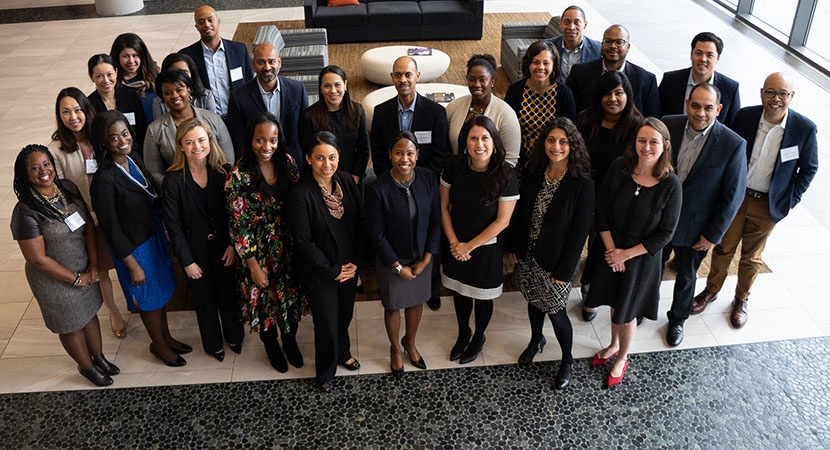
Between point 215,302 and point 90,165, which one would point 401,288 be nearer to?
point 215,302

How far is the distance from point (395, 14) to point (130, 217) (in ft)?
25.7

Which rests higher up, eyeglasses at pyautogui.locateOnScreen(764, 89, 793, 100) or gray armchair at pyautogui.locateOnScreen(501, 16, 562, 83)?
eyeglasses at pyautogui.locateOnScreen(764, 89, 793, 100)

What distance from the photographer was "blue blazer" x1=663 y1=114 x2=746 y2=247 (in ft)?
13.7

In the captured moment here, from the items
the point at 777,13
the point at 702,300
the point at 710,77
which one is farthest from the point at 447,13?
the point at 702,300

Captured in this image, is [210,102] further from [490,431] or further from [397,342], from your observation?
[490,431]

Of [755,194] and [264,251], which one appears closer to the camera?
[264,251]

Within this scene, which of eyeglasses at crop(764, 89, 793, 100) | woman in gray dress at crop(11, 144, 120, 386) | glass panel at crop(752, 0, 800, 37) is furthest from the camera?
glass panel at crop(752, 0, 800, 37)

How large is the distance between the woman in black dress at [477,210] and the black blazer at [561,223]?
0.17 m

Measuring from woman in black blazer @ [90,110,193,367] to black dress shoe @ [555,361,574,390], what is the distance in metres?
2.64

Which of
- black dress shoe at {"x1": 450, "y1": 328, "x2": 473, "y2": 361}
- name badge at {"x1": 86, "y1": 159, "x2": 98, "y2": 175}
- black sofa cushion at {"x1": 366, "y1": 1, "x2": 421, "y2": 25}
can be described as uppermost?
name badge at {"x1": 86, "y1": 159, "x2": 98, "y2": 175}

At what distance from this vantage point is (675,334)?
4.74 meters

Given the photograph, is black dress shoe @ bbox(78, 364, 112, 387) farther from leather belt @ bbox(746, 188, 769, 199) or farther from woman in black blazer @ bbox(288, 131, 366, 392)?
leather belt @ bbox(746, 188, 769, 199)

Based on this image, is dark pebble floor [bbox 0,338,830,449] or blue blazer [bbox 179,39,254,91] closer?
dark pebble floor [bbox 0,338,830,449]

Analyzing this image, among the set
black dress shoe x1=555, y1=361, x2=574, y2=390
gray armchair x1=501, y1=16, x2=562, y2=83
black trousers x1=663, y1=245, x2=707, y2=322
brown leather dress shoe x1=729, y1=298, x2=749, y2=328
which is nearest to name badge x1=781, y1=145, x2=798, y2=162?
black trousers x1=663, y1=245, x2=707, y2=322
